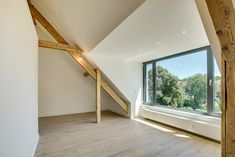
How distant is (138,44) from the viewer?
3.54 meters

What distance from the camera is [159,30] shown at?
2717 millimetres

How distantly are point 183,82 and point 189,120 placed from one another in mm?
1153

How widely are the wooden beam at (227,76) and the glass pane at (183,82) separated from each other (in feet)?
6.83

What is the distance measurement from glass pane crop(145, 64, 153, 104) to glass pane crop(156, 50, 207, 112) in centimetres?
31

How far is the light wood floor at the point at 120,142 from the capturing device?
2564 millimetres

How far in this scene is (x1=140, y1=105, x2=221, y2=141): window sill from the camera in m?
3.14

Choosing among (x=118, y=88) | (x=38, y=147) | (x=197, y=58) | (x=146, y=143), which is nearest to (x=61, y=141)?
(x=38, y=147)

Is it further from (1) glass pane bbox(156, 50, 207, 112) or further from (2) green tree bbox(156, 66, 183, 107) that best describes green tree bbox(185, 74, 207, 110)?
(2) green tree bbox(156, 66, 183, 107)

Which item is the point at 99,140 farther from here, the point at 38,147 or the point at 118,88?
the point at 118,88

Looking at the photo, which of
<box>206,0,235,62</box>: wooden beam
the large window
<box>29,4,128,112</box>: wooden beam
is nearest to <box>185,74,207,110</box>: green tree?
the large window

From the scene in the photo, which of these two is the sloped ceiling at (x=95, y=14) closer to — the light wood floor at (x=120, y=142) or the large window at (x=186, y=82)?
the light wood floor at (x=120, y=142)

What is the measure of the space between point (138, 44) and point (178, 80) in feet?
6.10

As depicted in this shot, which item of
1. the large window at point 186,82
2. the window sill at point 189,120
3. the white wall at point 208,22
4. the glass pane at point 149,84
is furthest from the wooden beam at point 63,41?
the white wall at point 208,22

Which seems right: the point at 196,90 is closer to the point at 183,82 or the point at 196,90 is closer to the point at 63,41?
the point at 183,82
